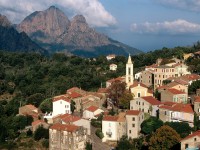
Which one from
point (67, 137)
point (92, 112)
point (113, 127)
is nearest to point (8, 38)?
point (92, 112)

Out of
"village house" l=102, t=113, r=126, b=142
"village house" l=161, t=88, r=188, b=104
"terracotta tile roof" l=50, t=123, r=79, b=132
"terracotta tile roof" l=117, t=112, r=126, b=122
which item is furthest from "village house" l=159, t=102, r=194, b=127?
"terracotta tile roof" l=50, t=123, r=79, b=132

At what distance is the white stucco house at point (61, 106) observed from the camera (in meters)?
53.2

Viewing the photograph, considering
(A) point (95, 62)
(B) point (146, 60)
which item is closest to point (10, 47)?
(A) point (95, 62)

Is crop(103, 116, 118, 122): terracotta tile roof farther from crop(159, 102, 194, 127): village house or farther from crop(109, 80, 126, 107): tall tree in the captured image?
crop(109, 80, 126, 107): tall tree

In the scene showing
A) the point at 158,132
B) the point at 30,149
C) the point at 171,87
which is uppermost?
the point at 171,87

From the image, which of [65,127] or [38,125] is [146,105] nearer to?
[65,127]

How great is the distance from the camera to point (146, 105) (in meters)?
46.2

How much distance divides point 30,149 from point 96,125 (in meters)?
8.43

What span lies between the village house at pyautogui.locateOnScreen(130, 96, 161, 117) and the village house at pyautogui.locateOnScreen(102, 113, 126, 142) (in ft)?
11.2

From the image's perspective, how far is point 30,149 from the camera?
44250 millimetres

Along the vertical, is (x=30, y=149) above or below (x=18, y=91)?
below

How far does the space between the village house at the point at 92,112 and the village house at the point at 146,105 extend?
4852 mm

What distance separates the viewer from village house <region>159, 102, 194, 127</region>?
4212 centimetres

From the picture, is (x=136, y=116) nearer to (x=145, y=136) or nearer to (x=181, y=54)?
(x=145, y=136)
